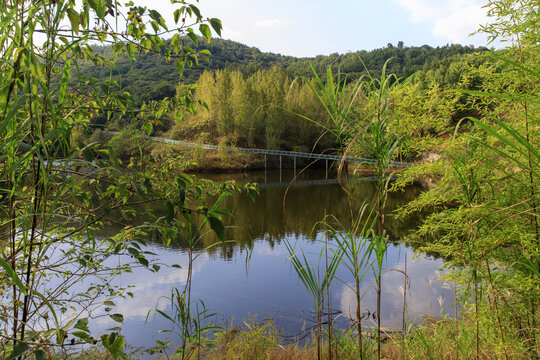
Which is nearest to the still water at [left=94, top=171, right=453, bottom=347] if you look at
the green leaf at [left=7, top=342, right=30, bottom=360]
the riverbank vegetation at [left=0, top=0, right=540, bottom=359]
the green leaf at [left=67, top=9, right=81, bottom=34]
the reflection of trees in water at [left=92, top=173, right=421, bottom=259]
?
the reflection of trees in water at [left=92, top=173, right=421, bottom=259]

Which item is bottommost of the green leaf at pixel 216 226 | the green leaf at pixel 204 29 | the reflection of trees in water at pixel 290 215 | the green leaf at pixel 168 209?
the reflection of trees in water at pixel 290 215

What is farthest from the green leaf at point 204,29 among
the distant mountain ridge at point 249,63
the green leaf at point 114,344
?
the distant mountain ridge at point 249,63

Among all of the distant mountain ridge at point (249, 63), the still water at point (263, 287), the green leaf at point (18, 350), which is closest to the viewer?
the green leaf at point (18, 350)

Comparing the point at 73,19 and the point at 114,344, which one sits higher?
the point at 73,19

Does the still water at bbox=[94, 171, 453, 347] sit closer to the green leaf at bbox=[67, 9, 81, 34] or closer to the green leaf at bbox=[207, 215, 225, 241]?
the green leaf at bbox=[207, 215, 225, 241]

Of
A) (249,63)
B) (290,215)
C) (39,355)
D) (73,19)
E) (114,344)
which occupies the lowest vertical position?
(290,215)

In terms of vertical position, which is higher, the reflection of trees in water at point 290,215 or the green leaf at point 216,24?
the green leaf at point 216,24

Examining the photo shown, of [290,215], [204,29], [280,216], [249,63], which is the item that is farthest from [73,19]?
[249,63]

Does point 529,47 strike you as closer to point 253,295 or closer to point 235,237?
point 253,295

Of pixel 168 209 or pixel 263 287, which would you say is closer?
pixel 168 209

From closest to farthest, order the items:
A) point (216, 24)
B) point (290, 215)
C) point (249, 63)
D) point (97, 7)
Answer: point (97, 7), point (216, 24), point (290, 215), point (249, 63)

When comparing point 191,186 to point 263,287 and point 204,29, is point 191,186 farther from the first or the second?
point 263,287

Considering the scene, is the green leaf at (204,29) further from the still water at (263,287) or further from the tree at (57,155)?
the still water at (263,287)

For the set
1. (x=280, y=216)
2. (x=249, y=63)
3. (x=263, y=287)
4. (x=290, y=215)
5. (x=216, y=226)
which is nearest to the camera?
(x=216, y=226)
